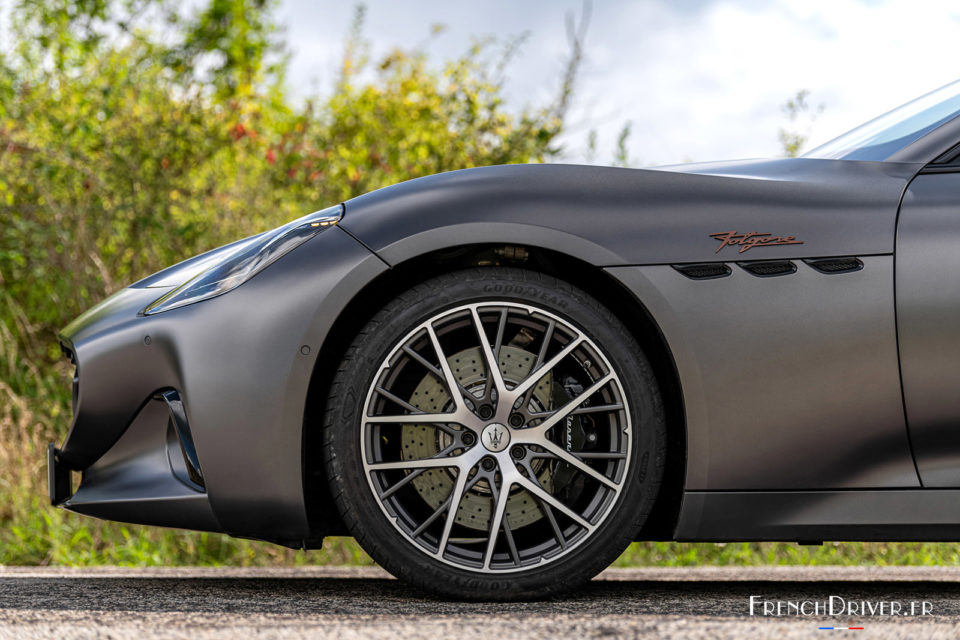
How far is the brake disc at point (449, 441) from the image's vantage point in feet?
7.61

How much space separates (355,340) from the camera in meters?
2.32

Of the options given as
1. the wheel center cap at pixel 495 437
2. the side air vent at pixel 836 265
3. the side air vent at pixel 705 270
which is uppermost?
the side air vent at pixel 836 265

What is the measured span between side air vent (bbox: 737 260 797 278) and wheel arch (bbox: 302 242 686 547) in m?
0.27

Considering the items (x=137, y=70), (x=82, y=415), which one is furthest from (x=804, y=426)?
(x=137, y=70)

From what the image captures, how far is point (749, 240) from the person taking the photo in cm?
234

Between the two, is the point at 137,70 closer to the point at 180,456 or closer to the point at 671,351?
the point at 180,456

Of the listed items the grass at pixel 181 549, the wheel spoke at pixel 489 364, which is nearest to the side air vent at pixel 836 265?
the wheel spoke at pixel 489 364

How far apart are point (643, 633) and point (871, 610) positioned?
0.84 metres

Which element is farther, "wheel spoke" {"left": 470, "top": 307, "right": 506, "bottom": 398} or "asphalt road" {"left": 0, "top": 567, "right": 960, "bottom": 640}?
"wheel spoke" {"left": 470, "top": 307, "right": 506, "bottom": 398}

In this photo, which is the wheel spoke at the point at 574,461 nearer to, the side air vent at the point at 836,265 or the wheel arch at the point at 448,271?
the wheel arch at the point at 448,271

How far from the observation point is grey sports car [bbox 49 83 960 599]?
227 centimetres

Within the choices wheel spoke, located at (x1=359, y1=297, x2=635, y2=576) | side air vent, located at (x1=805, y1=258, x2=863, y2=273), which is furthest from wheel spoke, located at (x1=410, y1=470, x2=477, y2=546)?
side air vent, located at (x1=805, y1=258, x2=863, y2=273)

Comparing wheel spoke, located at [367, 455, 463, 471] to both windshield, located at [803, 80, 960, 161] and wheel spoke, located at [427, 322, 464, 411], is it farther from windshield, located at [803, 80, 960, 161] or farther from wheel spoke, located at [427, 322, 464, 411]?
windshield, located at [803, 80, 960, 161]

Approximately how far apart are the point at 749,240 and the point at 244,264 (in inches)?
51.0
